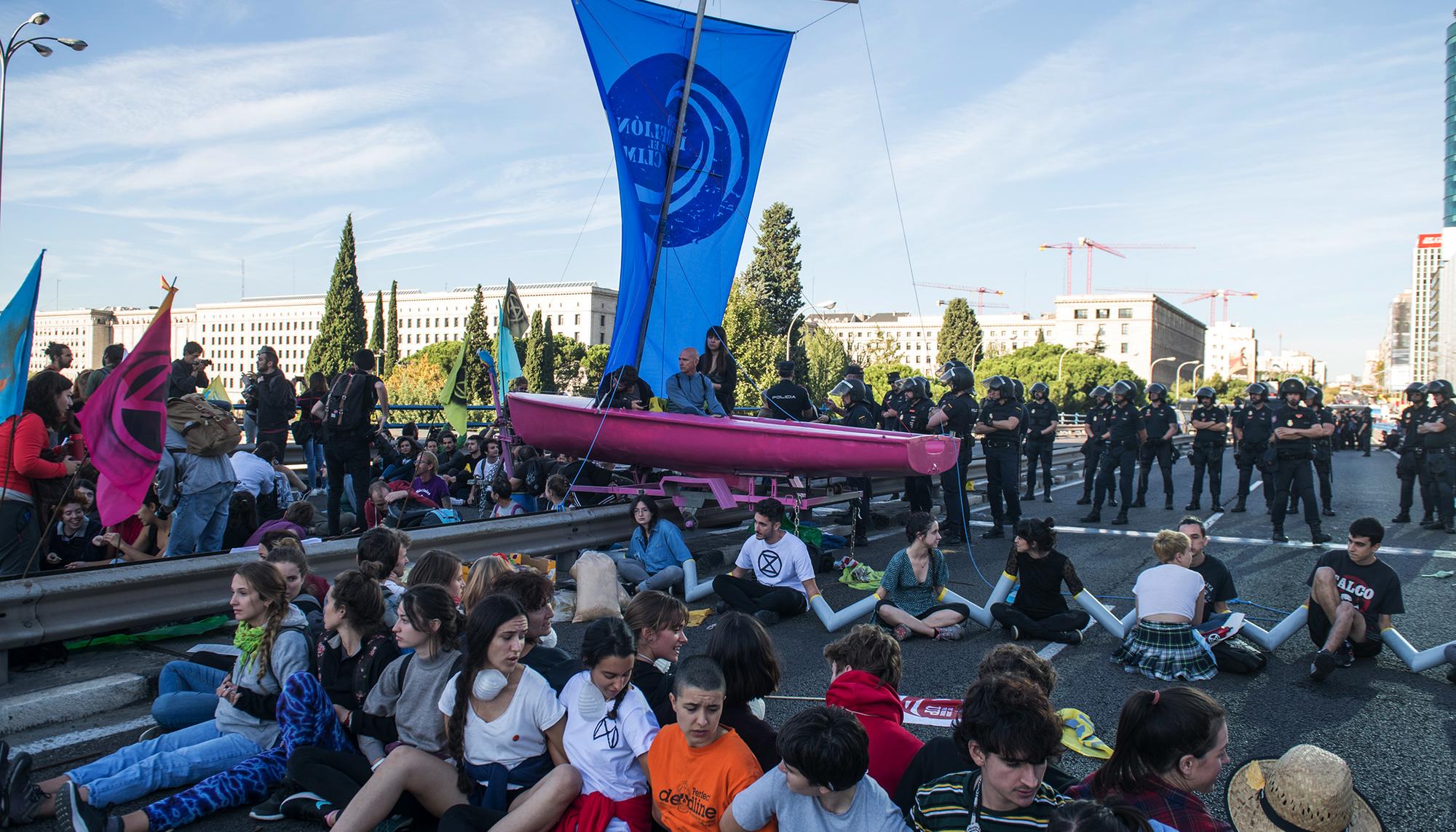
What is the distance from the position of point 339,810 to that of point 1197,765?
3.09 m

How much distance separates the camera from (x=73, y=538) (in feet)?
25.0

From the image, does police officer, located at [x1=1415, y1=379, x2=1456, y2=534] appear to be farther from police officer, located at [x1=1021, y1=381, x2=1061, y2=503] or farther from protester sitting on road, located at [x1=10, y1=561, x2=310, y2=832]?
protester sitting on road, located at [x1=10, y1=561, x2=310, y2=832]

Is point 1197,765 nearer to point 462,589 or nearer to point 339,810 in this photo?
point 339,810

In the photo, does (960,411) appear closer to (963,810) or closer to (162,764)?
(963,810)

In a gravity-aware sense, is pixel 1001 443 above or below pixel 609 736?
above

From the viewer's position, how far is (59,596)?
Result: 5.16m

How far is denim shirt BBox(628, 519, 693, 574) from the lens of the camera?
7965mm

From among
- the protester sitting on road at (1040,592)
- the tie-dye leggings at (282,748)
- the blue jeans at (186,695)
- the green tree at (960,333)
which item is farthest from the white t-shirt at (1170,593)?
the green tree at (960,333)

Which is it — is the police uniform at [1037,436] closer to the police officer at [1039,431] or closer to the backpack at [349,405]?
the police officer at [1039,431]

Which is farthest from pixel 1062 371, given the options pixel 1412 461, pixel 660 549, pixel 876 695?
pixel 876 695

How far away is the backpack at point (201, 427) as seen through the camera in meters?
7.40

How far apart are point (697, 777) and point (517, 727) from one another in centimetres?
79

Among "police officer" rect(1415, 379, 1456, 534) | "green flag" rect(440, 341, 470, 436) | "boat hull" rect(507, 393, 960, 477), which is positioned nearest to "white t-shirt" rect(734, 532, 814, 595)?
"boat hull" rect(507, 393, 960, 477)

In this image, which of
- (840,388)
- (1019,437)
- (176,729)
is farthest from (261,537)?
(1019,437)
